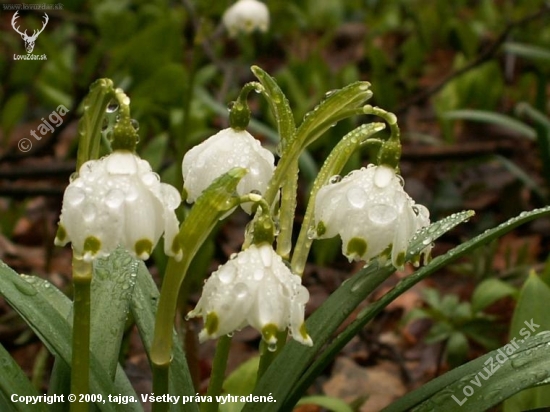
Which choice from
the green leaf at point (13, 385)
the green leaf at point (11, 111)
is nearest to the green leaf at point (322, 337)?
the green leaf at point (13, 385)

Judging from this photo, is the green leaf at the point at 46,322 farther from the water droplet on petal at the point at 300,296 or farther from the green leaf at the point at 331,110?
the green leaf at the point at 331,110

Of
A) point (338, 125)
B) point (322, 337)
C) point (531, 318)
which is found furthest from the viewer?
point (338, 125)

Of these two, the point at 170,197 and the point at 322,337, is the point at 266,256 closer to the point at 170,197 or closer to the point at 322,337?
the point at 170,197

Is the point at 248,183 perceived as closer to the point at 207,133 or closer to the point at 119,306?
the point at 119,306

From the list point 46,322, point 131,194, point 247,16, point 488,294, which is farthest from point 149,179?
point 247,16

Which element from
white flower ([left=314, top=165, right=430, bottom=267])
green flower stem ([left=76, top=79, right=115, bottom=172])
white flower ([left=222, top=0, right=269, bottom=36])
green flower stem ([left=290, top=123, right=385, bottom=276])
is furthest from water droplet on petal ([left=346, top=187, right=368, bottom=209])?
white flower ([left=222, top=0, right=269, bottom=36])

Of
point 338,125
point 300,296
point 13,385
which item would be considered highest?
point 300,296

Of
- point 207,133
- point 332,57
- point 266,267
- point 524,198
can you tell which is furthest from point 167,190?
point 332,57
